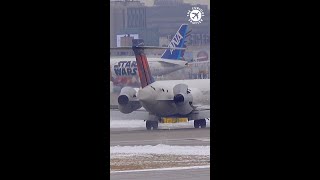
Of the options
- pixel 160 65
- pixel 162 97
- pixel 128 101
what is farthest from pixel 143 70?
pixel 160 65

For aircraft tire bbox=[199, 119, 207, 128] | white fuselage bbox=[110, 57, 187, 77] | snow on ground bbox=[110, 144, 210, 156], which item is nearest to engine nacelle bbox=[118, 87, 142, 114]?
aircraft tire bbox=[199, 119, 207, 128]

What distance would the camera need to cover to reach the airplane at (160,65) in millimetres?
Result: 39562

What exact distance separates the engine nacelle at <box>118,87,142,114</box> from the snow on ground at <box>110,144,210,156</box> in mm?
7716

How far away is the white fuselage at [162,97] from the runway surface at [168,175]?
42.9 feet

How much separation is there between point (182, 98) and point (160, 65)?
14.5 metres

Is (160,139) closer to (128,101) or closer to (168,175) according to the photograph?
(128,101)

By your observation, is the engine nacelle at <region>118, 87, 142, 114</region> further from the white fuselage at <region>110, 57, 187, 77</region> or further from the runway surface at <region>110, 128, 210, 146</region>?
the white fuselage at <region>110, 57, 187, 77</region>
